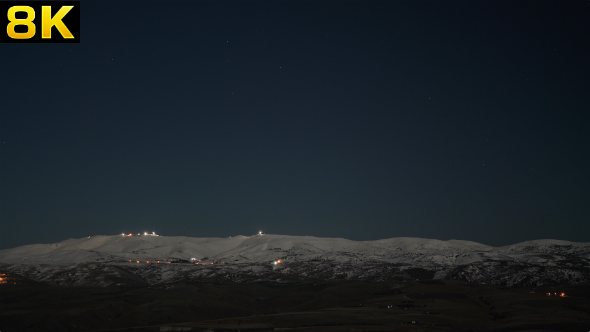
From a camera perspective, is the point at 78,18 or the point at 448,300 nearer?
the point at 78,18

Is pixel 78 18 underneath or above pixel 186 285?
above

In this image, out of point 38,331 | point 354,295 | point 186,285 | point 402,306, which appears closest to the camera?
point 38,331

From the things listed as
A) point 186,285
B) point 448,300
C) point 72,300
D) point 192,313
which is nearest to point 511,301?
point 448,300

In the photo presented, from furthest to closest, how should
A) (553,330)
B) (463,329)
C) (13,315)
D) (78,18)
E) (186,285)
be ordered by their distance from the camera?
(186,285) → (13,315) → (463,329) → (553,330) → (78,18)

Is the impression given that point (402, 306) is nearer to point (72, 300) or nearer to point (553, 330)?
point (553, 330)

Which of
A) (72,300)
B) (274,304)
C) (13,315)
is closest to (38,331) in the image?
(13,315)

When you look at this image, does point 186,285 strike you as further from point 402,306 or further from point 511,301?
point 511,301
